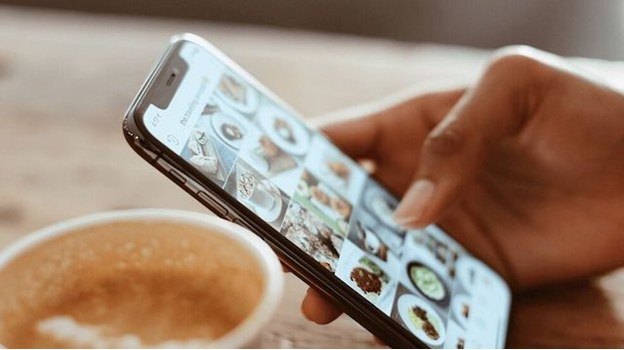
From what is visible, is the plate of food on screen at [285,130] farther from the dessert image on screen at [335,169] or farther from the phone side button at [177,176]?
the phone side button at [177,176]

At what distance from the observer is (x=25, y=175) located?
0.83 metres

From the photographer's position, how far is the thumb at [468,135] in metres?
0.70

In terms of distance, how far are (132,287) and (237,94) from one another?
21 centimetres

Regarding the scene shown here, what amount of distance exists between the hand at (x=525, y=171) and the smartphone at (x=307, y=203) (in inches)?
1.5

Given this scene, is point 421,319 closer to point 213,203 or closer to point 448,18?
point 213,203

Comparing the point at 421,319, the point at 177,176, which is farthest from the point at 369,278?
the point at 177,176

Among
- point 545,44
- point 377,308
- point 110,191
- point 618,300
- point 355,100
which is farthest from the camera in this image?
point 545,44

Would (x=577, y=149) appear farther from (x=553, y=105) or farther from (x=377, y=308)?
(x=377, y=308)

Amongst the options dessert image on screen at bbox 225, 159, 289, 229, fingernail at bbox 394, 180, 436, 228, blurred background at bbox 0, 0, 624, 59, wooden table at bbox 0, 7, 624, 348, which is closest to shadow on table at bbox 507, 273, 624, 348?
wooden table at bbox 0, 7, 624, 348

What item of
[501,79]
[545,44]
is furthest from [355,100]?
[545,44]

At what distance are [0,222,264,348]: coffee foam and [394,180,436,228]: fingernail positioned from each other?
0.75 feet

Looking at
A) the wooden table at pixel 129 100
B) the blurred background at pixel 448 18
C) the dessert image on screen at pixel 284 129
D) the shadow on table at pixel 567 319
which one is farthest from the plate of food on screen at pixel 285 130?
the blurred background at pixel 448 18

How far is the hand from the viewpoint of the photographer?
71cm

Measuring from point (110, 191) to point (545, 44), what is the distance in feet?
4.27
